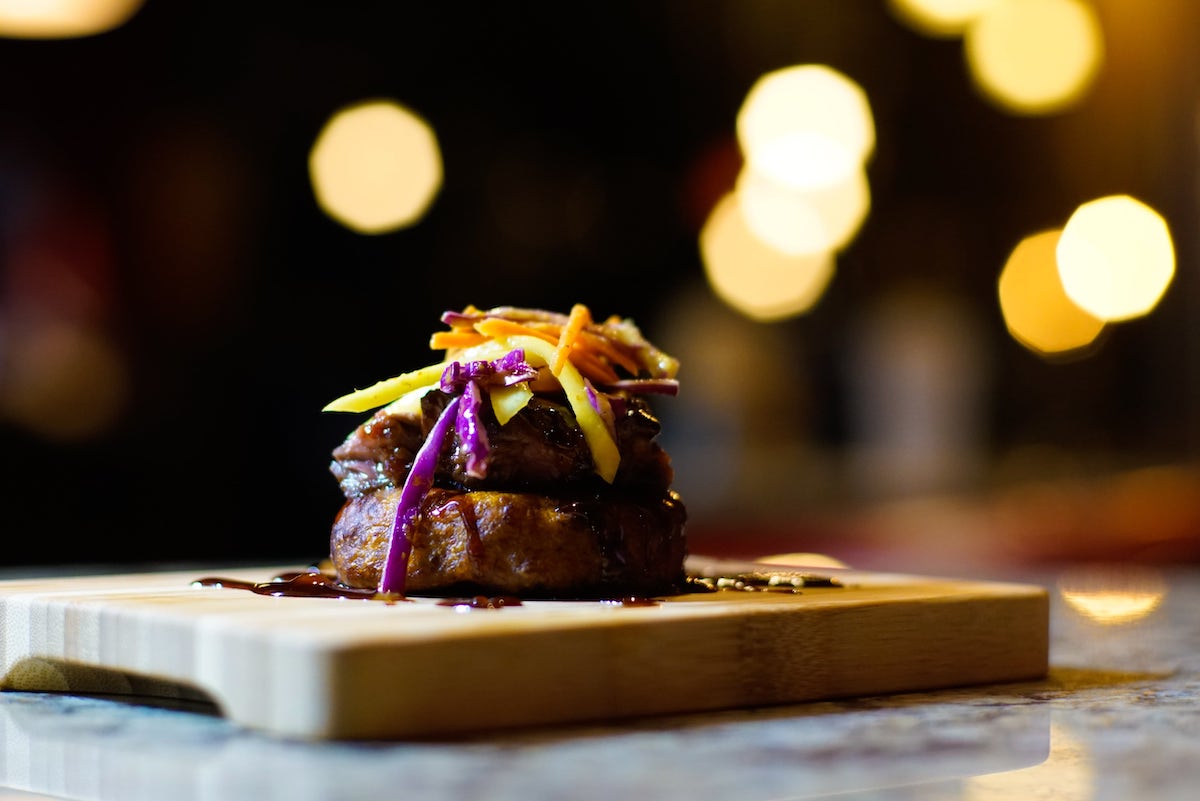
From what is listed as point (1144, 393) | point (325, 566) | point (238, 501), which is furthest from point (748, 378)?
point (325, 566)

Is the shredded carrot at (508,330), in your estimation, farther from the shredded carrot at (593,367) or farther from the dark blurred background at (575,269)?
the dark blurred background at (575,269)

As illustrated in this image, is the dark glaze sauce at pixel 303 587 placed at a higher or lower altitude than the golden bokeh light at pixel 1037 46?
lower

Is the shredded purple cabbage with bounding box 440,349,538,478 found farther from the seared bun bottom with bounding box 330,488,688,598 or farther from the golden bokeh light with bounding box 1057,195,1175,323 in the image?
the golden bokeh light with bounding box 1057,195,1175,323

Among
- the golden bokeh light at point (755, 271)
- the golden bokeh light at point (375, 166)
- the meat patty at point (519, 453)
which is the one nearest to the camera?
the meat patty at point (519, 453)

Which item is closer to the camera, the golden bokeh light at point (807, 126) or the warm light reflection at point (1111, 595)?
the warm light reflection at point (1111, 595)

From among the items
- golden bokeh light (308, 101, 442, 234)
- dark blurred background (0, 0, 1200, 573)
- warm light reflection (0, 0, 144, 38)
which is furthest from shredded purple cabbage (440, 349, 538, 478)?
golden bokeh light (308, 101, 442, 234)

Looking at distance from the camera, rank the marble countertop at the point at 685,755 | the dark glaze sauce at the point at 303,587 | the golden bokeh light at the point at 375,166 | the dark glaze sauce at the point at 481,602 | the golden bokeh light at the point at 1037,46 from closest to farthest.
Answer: the marble countertop at the point at 685,755, the dark glaze sauce at the point at 481,602, the dark glaze sauce at the point at 303,587, the golden bokeh light at the point at 1037,46, the golden bokeh light at the point at 375,166

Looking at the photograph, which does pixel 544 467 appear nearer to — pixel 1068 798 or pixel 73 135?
pixel 1068 798

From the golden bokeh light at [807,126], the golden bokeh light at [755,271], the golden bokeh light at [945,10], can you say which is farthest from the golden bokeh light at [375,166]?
the golden bokeh light at [945,10]
